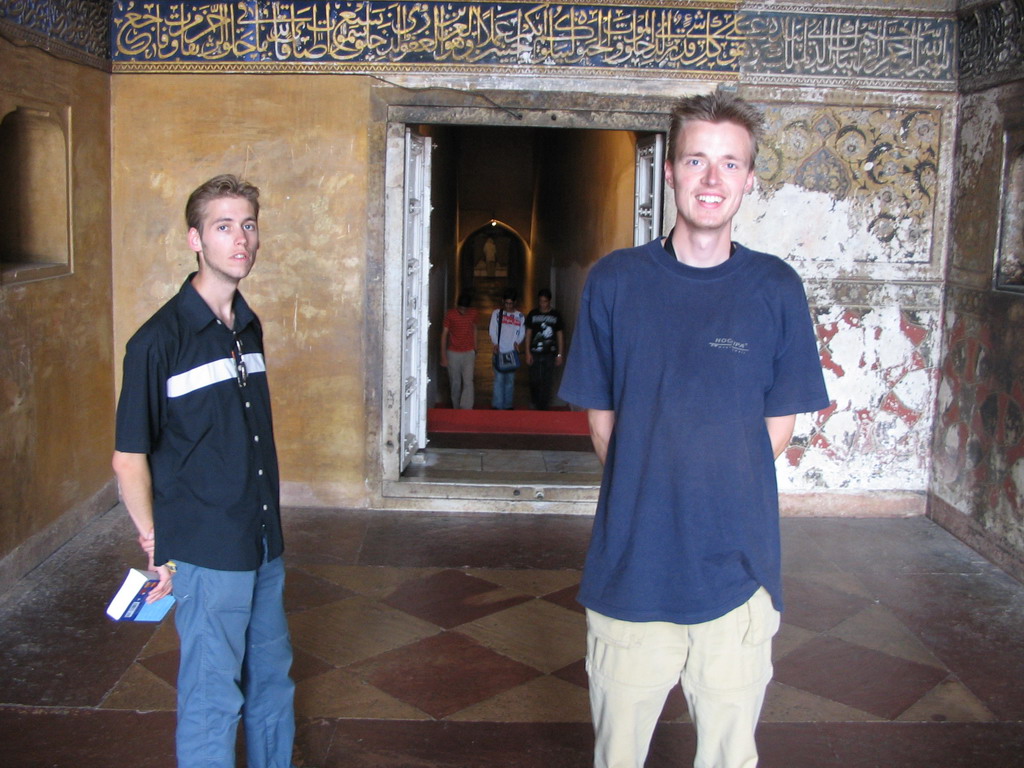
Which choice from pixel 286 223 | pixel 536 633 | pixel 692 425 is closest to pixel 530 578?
pixel 536 633

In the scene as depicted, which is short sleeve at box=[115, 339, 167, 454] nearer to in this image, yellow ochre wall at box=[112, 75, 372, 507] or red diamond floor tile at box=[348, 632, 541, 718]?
red diamond floor tile at box=[348, 632, 541, 718]

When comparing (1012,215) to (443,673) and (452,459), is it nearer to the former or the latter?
(452,459)

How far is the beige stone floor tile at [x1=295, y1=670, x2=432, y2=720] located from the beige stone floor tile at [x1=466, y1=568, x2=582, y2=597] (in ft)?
4.45

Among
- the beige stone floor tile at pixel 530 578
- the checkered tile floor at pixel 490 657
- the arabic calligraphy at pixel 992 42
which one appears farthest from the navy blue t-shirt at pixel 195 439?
the arabic calligraphy at pixel 992 42

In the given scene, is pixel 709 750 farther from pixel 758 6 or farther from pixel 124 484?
pixel 758 6

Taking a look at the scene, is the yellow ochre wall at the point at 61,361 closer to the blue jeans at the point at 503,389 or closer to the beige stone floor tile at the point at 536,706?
the beige stone floor tile at the point at 536,706

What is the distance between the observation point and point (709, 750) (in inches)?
105

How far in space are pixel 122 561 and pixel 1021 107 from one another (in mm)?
5588

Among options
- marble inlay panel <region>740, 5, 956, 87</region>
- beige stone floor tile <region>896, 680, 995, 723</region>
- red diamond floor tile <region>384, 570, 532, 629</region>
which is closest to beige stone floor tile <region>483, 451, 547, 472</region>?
red diamond floor tile <region>384, 570, 532, 629</region>

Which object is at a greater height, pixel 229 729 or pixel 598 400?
pixel 598 400

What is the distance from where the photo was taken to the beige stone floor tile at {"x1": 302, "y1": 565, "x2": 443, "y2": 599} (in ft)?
18.0

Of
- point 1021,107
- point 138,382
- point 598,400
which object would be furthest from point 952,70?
point 138,382

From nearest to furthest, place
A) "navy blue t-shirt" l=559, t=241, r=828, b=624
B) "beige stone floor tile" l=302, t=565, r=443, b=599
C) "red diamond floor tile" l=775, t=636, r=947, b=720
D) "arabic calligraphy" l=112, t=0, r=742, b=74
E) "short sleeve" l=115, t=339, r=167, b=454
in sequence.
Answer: "navy blue t-shirt" l=559, t=241, r=828, b=624
"short sleeve" l=115, t=339, r=167, b=454
"red diamond floor tile" l=775, t=636, r=947, b=720
"beige stone floor tile" l=302, t=565, r=443, b=599
"arabic calligraphy" l=112, t=0, r=742, b=74

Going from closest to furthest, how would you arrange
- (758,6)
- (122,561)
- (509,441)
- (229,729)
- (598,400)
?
1. (598,400)
2. (229,729)
3. (122,561)
4. (758,6)
5. (509,441)
